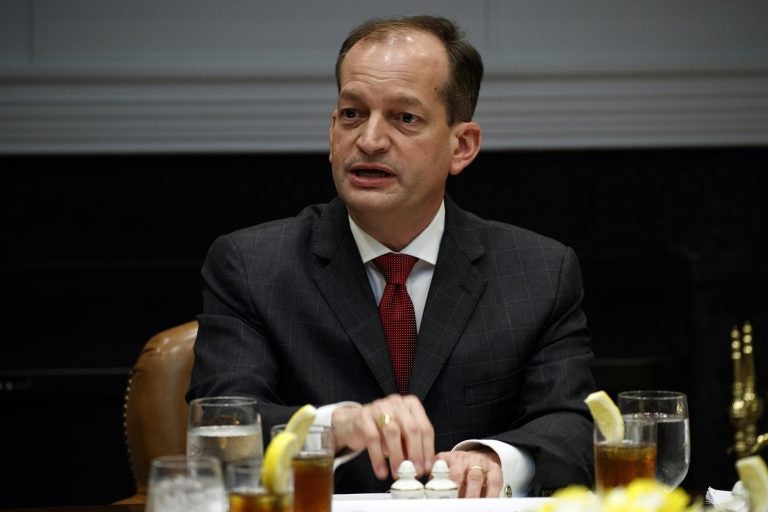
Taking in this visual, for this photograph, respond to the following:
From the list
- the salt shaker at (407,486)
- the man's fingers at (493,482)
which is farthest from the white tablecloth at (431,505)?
the man's fingers at (493,482)

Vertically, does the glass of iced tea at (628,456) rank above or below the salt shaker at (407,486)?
above

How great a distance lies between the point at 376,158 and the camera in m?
2.29

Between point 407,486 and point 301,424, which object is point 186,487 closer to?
point 301,424

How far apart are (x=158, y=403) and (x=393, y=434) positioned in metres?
0.85

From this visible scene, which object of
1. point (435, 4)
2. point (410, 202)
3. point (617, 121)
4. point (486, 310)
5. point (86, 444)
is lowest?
point (86, 444)

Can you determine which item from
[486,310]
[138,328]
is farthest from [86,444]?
[486,310]

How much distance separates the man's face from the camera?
7.47ft

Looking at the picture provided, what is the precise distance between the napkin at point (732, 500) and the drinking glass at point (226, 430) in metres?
0.58

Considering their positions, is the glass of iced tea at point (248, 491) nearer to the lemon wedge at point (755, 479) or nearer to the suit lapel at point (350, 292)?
the lemon wedge at point (755, 479)

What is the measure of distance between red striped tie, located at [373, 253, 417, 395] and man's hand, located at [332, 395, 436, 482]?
0.50 meters

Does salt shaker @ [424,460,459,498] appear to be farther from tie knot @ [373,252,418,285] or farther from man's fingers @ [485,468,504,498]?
tie knot @ [373,252,418,285]

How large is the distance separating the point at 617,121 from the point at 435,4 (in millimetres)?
648

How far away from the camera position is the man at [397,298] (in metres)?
2.26

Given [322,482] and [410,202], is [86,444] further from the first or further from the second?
[322,482]
